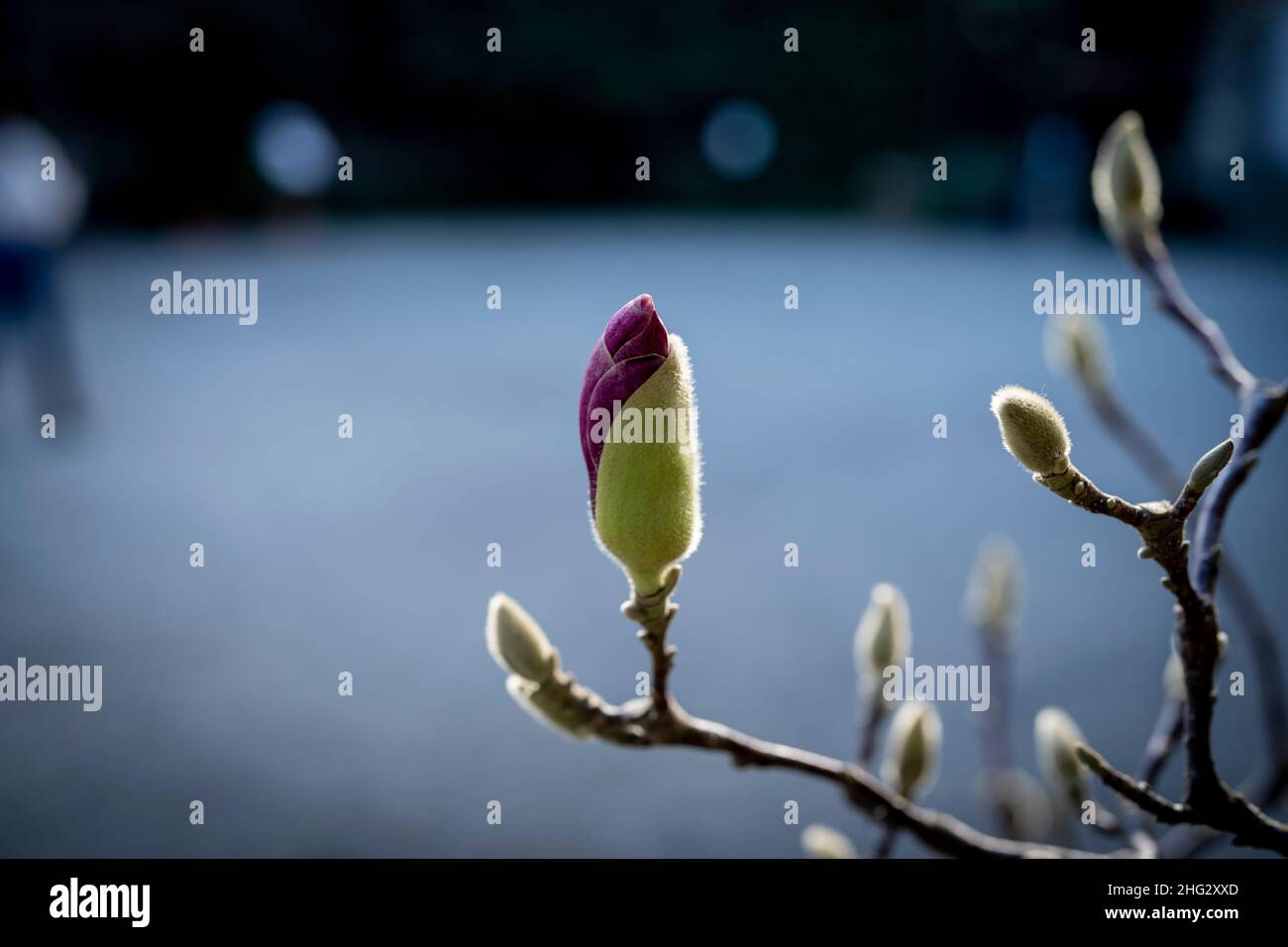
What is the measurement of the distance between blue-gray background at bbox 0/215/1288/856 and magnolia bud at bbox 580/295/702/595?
1.48 meters

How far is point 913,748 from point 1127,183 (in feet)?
1.01

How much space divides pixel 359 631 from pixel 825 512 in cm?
133

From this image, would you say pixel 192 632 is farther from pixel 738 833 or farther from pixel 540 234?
pixel 540 234

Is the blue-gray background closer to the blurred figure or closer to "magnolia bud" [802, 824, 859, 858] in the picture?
the blurred figure

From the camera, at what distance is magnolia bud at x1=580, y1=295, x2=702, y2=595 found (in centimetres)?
37

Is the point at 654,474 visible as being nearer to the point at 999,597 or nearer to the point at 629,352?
the point at 629,352

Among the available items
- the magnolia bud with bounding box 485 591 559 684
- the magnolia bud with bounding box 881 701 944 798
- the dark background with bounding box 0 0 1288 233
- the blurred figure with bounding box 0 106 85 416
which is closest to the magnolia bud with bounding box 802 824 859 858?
the magnolia bud with bounding box 881 701 944 798

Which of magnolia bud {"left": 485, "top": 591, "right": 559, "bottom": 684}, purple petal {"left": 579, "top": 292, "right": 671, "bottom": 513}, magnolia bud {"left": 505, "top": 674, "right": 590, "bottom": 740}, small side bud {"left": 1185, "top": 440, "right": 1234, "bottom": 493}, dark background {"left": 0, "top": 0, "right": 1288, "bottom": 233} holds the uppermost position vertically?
dark background {"left": 0, "top": 0, "right": 1288, "bottom": 233}

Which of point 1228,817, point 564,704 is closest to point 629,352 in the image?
point 564,704

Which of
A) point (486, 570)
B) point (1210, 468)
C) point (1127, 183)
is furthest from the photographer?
point (486, 570)

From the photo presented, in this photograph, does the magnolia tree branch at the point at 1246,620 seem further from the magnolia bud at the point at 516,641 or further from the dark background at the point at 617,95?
the dark background at the point at 617,95

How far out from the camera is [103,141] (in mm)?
12023

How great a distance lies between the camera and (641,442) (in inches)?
15.3
